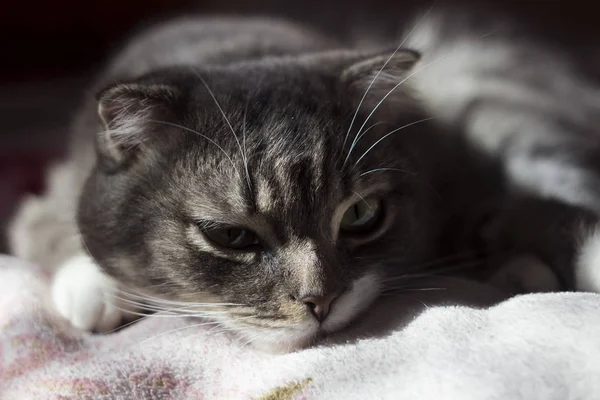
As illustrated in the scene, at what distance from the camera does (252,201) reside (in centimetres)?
93

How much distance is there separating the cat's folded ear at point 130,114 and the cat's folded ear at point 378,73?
11.7 inches

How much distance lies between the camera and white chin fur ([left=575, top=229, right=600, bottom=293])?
1021 mm

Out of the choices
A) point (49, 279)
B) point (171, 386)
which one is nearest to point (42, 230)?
point (49, 279)

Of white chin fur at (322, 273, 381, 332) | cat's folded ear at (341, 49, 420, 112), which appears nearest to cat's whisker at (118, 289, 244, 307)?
white chin fur at (322, 273, 381, 332)

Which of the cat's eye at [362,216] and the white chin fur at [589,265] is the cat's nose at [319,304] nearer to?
the cat's eye at [362,216]

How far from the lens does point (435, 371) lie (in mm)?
760

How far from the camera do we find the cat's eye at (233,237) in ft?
3.11

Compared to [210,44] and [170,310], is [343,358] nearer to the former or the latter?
[170,310]

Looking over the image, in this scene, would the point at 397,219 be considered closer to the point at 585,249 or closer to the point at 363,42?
the point at 585,249

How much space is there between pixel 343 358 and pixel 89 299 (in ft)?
1.44

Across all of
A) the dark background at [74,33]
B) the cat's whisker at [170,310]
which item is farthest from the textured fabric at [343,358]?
the dark background at [74,33]

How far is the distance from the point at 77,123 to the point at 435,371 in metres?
1.16

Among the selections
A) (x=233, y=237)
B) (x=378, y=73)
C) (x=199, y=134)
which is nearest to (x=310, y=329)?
(x=233, y=237)

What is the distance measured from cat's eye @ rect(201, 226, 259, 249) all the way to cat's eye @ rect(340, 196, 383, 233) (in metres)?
0.14
